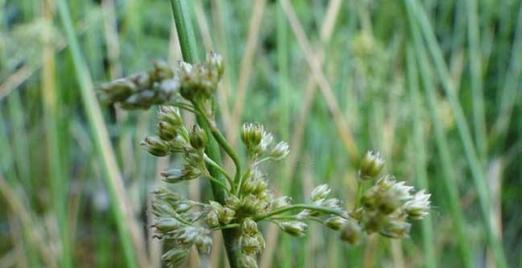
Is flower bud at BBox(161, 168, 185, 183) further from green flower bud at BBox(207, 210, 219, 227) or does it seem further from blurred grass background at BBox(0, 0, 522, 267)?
blurred grass background at BBox(0, 0, 522, 267)

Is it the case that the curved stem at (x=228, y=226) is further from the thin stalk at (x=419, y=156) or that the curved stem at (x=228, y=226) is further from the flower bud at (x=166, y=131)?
the thin stalk at (x=419, y=156)

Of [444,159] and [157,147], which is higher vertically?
[444,159]

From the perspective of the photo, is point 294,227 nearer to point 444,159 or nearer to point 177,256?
point 177,256

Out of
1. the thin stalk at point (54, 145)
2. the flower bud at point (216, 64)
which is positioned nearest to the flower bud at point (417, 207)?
the flower bud at point (216, 64)

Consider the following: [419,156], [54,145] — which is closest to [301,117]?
[419,156]

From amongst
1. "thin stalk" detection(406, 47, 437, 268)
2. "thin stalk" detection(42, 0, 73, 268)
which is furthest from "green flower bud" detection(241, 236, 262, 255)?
"thin stalk" detection(42, 0, 73, 268)

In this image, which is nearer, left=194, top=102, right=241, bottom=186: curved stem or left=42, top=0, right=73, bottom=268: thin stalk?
left=194, top=102, right=241, bottom=186: curved stem
